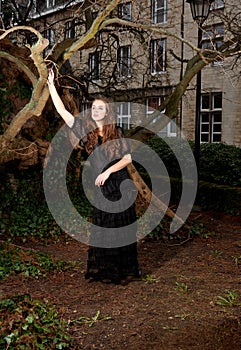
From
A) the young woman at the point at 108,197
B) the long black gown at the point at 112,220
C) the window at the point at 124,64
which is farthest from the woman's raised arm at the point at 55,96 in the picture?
the window at the point at 124,64

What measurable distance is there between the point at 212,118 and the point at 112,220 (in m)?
18.1

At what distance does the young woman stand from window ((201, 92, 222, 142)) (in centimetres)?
1754

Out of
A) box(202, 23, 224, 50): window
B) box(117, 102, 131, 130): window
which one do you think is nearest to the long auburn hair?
box(202, 23, 224, 50): window

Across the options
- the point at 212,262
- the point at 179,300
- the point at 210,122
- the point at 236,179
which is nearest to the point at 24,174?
the point at 212,262

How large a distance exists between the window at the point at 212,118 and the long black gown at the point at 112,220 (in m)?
17.6

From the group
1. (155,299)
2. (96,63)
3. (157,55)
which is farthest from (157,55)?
(155,299)

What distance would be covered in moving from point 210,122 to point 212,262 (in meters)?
16.4

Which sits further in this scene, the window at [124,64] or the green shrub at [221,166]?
the green shrub at [221,166]

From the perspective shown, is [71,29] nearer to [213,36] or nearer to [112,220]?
[213,36]

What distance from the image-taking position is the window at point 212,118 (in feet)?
72.9

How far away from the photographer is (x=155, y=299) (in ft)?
16.6

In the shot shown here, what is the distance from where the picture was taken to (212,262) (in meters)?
6.96

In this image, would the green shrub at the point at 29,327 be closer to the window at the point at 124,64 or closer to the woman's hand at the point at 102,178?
the woman's hand at the point at 102,178

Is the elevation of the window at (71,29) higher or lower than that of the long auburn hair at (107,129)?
higher
